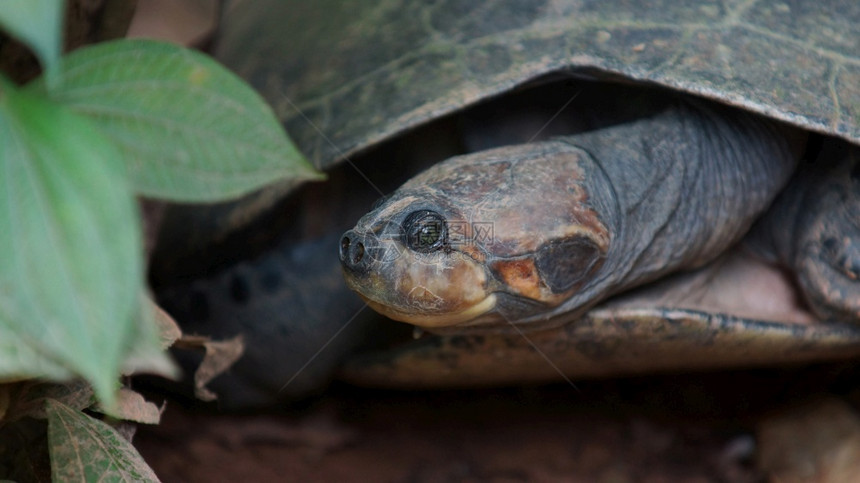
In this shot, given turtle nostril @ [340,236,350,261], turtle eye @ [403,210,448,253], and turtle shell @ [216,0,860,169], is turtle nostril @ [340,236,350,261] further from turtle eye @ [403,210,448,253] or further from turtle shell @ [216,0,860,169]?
turtle shell @ [216,0,860,169]

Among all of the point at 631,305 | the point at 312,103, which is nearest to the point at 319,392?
the point at 312,103

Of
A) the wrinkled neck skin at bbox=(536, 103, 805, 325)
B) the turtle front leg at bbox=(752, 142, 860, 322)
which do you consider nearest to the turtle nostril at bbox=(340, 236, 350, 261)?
the wrinkled neck skin at bbox=(536, 103, 805, 325)

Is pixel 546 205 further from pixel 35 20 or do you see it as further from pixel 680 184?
pixel 35 20

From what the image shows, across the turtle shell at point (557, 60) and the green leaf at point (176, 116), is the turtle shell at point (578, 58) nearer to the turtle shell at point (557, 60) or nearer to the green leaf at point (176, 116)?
the turtle shell at point (557, 60)

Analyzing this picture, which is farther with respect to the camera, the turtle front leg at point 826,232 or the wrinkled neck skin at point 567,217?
the turtle front leg at point 826,232

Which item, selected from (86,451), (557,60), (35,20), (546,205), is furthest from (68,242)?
(557,60)

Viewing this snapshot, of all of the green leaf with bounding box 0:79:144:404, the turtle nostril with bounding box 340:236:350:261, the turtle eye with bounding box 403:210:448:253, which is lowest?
the turtle nostril with bounding box 340:236:350:261

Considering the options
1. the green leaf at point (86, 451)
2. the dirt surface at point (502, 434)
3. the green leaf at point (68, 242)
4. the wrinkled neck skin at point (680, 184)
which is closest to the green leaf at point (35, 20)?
the green leaf at point (68, 242)

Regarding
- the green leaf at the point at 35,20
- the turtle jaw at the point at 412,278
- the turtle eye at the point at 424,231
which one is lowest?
the turtle jaw at the point at 412,278
